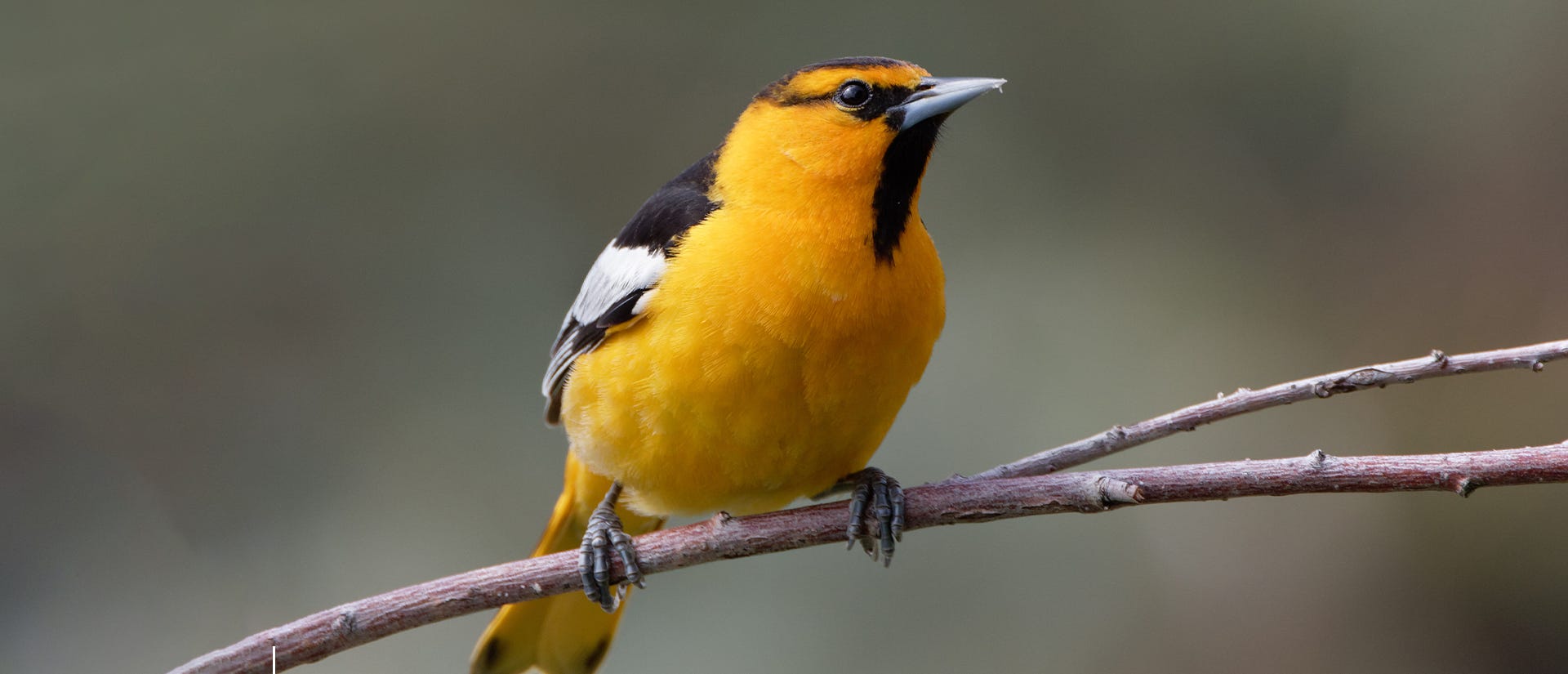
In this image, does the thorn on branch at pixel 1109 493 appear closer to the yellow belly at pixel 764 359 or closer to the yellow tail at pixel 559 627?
the yellow belly at pixel 764 359

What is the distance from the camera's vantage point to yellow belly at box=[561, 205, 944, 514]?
2.93 meters

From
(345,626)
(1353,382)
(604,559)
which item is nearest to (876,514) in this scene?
(604,559)

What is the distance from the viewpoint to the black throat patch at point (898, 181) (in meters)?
3.09

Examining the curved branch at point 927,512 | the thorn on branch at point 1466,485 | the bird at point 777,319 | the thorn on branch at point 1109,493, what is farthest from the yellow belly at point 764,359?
the thorn on branch at point 1466,485

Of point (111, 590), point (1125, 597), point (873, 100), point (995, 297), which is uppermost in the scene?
point (873, 100)

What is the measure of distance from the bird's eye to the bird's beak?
0.08 m

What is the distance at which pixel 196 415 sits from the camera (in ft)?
15.5

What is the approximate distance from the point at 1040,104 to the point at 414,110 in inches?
102

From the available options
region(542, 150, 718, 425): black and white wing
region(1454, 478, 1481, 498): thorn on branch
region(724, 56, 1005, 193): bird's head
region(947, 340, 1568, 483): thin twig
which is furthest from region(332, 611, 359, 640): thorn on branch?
region(1454, 478, 1481, 498): thorn on branch

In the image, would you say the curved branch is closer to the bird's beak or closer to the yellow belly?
the yellow belly

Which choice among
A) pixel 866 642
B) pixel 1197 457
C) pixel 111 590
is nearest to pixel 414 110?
pixel 111 590

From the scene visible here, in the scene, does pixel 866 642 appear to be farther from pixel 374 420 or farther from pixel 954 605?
pixel 374 420

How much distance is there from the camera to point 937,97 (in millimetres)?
3047

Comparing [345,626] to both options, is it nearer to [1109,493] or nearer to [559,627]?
[559,627]
